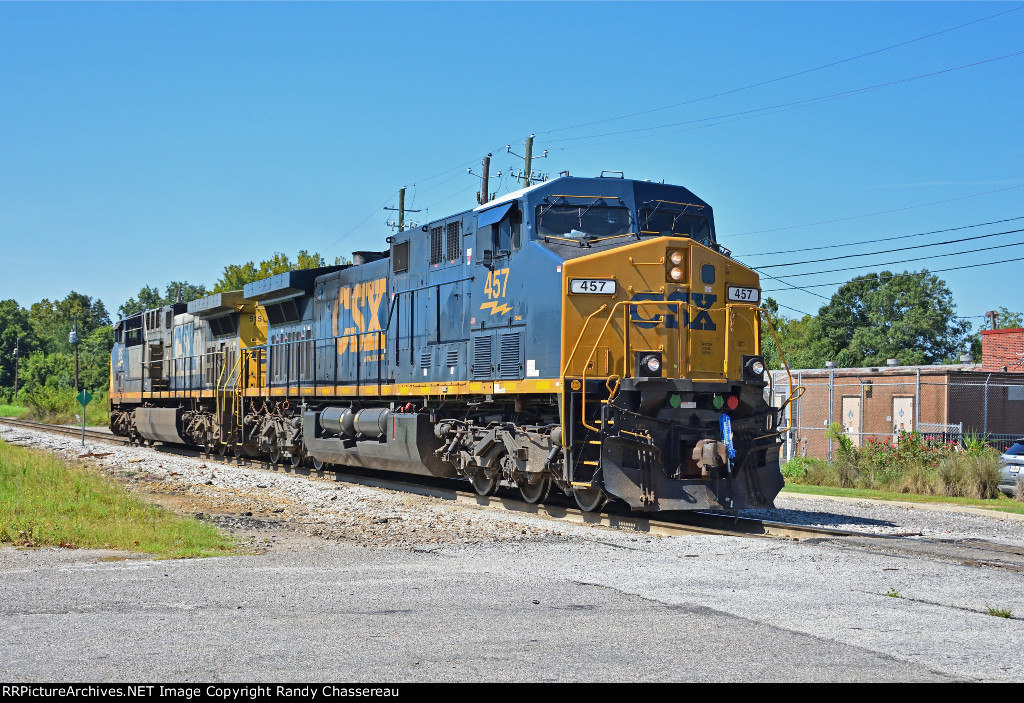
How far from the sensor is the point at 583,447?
38.7ft

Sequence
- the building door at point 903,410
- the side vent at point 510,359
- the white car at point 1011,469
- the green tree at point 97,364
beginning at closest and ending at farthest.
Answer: the side vent at point 510,359 < the white car at point 1011,469 < the building door at point 903,410 < the green tree at point 97,364

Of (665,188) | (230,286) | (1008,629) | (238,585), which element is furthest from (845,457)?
(230,286)

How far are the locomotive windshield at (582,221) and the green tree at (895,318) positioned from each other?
167 feet

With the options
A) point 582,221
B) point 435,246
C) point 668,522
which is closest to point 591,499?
point 668,522

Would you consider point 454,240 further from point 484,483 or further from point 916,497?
point 916,497

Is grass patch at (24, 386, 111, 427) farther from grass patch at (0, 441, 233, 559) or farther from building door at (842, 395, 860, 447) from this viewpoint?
grass patch at (0, 441, 233, 559)

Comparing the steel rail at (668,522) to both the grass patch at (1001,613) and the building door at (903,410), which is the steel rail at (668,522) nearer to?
the grass patch at (1001,613)

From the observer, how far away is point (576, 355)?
1172 centimetres

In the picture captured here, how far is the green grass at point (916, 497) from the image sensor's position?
49.2 feet

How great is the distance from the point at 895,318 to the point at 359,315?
52653 millimetres

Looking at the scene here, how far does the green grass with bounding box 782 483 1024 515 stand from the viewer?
14997 mm

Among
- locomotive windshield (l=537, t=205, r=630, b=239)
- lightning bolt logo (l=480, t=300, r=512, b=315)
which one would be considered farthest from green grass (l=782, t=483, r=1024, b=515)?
lightning bolt logo (l=480, t=300, r=512, b=315)

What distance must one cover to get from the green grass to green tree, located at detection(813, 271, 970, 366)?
44681 millimetres

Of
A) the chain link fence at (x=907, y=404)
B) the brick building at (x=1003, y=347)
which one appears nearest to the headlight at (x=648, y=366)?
the chain link fence at (x=907, y=404)
